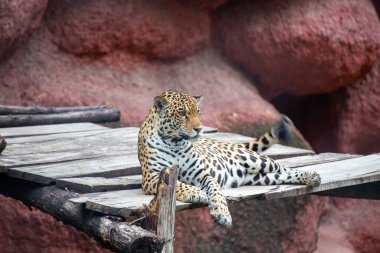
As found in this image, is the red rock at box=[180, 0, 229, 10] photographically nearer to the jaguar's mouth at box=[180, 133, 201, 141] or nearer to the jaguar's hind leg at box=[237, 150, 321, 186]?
the jaguar's hind leg at box=[237, 150, 321, 186]

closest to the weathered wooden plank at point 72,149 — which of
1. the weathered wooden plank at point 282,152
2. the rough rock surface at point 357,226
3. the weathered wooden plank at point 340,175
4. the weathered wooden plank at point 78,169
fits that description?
the weathered wooden plank at point 78,169

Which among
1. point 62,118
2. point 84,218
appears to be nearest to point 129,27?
point 62,118

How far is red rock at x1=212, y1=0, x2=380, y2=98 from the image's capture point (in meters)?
9.92

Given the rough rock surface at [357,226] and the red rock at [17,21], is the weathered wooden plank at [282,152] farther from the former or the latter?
the rough rock surface at [357,226]

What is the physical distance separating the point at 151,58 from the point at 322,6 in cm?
203

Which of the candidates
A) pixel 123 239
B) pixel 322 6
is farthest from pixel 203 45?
pixel 123 239

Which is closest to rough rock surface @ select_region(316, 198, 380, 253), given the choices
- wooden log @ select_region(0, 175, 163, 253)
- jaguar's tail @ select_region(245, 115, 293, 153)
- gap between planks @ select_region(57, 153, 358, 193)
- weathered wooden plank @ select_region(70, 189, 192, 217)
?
jaguar's tail @ select_region(245, 115, 293, 153)

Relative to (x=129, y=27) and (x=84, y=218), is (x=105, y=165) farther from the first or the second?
(x=129, y=27)

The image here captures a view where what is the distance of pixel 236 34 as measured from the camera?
32.9 feet

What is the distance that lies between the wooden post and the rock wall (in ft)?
12.3

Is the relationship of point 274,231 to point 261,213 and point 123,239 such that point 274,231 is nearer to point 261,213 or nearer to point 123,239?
point 261,213

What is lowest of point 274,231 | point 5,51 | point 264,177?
point 274,231

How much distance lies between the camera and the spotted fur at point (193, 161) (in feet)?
18.6

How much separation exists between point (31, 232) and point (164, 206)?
3924 mm
